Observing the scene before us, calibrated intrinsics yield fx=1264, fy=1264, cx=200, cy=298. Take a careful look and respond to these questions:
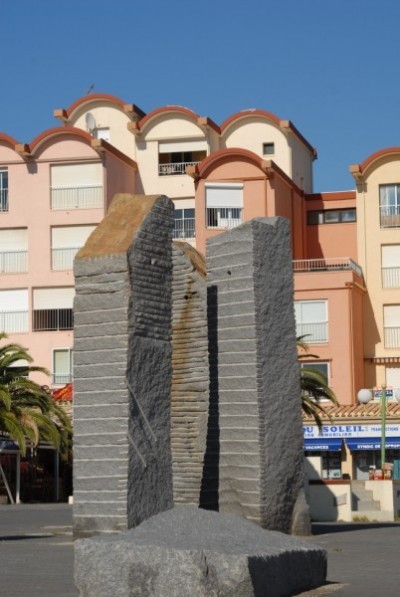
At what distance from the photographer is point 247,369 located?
1927 cm

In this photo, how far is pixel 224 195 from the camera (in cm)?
5450

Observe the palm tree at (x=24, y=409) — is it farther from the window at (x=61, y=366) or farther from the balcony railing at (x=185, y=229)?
the balcony railing at (x=185, y=229)

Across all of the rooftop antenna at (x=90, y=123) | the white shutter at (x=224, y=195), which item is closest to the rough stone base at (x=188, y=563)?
the white shutter at (x=224, y=195)

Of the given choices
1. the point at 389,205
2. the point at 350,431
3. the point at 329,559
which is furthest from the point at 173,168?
the point at 329,559

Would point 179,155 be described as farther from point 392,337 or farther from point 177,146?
point 392,337

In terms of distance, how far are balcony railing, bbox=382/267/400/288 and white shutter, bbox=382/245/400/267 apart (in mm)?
201

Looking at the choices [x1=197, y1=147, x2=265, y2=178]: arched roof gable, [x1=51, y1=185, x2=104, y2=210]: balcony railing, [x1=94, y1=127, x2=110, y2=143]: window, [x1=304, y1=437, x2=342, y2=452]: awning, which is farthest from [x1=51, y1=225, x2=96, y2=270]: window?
[x1=304, y1=437, x2=342, y2=452]: awning

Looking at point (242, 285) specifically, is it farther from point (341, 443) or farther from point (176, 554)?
point (341, 443)

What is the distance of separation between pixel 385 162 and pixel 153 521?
4461cm

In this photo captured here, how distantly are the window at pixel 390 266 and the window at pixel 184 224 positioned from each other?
8649mm

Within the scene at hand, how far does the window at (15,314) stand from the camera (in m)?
54.9

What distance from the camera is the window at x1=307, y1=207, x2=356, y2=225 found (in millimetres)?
57438

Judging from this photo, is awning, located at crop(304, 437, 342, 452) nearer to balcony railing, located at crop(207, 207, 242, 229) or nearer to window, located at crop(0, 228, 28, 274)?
balcony railing, located at crop(207, 207, 242, 229)

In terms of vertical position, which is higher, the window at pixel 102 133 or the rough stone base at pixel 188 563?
the window at pixel 102 133
